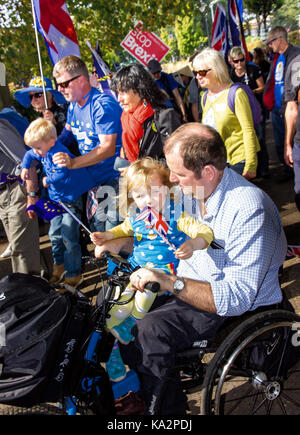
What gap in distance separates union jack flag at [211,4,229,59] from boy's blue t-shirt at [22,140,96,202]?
207 inches

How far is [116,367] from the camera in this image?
2338mm

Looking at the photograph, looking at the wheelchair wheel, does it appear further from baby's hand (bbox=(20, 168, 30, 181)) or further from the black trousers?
baby's hand (bbox=(20, 168, 30, 181))

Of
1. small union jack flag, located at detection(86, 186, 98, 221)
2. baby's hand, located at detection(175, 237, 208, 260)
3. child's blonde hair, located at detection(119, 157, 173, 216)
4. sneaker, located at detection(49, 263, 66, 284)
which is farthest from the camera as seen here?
sneaker, located at detection(49, 263, 66, 284)

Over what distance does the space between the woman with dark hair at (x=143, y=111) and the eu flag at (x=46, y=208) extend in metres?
1.03

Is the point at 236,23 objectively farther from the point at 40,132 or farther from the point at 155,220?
the point at 155,220

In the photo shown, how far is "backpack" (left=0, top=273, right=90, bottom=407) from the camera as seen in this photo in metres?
1.77

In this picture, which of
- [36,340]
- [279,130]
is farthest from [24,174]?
[279,130]

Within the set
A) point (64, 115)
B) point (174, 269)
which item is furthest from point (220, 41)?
point (174, 269)

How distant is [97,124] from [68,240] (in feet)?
3.98

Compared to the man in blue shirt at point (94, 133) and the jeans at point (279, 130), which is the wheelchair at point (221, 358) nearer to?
the man in blue shirt at point (94, 133)

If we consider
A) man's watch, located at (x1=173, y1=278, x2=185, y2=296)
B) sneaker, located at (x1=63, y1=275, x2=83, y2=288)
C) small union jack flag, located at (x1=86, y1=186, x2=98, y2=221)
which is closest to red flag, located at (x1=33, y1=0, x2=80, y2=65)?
small union jack flag, located at (x1=86, y1=186, x2=98, y2=221)

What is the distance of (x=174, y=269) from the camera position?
2.56m

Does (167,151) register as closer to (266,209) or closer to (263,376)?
(266,209)
